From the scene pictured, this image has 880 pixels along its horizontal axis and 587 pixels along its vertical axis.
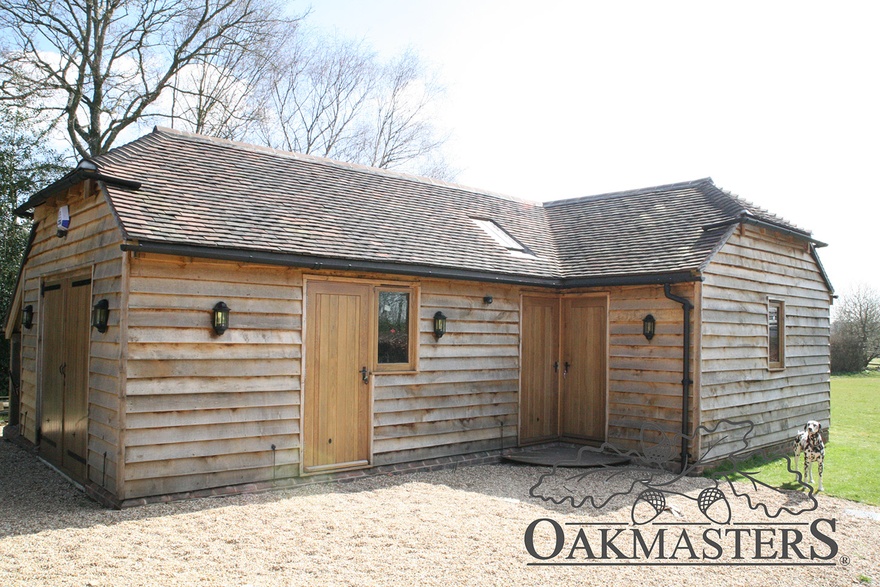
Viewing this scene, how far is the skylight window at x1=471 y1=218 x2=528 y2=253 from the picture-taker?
10597 millimetres

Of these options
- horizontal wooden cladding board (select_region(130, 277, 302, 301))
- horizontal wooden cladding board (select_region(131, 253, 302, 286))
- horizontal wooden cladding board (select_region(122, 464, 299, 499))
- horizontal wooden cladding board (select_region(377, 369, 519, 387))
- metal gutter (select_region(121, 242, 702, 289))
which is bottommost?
horizontal wooden cladding board (select_region(122, 464, 299, 499))

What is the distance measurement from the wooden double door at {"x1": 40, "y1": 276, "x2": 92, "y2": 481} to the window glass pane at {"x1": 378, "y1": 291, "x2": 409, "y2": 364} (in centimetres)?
337

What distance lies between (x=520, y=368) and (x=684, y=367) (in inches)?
91.5

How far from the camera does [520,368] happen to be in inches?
381

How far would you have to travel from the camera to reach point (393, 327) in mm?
8297

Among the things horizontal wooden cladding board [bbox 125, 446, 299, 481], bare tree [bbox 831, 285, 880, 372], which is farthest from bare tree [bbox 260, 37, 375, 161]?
bare tree [bbox 831, 285, 880, 372]

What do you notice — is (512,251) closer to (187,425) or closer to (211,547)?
(187,425)

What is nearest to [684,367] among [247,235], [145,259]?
[247,235]

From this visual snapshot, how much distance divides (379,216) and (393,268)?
1705mm

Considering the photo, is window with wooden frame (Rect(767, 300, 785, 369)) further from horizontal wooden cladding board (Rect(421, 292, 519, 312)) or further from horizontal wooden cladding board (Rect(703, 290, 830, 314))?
horizontal wooden cladding board (Rect(421, 292, 519, 312))

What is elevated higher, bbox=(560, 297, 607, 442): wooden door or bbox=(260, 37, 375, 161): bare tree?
bbox=(260, 37, 375, 161): bare tree

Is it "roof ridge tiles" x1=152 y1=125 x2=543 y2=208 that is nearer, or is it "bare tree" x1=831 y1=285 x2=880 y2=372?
"roof ridge tiles" x1=152 y1=125 x2=543 y2=208

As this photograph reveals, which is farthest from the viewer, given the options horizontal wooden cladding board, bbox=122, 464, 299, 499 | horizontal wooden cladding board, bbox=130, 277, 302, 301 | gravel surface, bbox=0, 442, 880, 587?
horizontal wooden cladding board, bbox=130, 277, 302, 301


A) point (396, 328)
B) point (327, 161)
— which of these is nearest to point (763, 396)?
point (396, 328)
